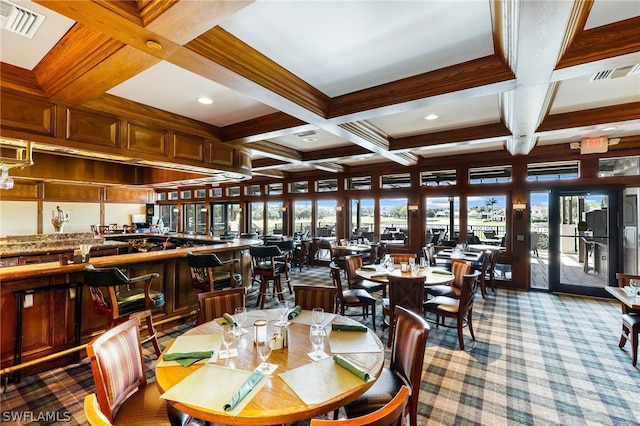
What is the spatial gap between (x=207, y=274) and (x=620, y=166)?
797 cm

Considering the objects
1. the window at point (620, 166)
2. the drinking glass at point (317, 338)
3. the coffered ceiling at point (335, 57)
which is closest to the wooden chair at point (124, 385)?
the drinking glass at point (317, 338)

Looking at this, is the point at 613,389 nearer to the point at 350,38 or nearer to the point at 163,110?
the point at 350,38

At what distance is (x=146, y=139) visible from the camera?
12.4ft

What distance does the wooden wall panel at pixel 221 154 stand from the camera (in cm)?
461

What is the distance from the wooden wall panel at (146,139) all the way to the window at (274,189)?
20.8 feet

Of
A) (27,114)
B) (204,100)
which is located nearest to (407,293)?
(204,100)

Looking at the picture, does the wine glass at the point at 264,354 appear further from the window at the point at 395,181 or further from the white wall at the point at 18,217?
the white wall at the point at 18,217

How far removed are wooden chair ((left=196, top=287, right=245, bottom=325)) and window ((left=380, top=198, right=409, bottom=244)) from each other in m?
6.43

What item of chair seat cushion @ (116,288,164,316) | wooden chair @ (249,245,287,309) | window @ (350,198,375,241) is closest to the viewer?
chair seat cushion @ (116,288,164,316)

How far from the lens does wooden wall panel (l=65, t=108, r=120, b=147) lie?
309 centimetres

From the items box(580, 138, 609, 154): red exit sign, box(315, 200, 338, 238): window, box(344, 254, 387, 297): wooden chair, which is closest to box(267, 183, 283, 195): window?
box(315, 200, 338, 238): window

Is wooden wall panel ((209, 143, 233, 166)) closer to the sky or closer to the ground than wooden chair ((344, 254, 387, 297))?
closer to the sky

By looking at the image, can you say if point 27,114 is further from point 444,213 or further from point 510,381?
point 444,213

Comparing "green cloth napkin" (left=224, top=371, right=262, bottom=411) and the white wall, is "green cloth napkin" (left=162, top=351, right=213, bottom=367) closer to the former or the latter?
"green cloth napkin" (left=224, top=371, right=262, bottom=411)
